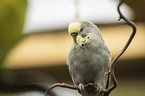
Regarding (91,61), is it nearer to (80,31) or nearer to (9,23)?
(80,31)

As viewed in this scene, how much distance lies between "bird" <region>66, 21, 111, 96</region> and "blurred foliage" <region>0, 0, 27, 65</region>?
0.78 feet

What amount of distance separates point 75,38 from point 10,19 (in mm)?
186

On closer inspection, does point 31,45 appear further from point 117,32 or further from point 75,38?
point 75,38

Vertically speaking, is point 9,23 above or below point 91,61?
above

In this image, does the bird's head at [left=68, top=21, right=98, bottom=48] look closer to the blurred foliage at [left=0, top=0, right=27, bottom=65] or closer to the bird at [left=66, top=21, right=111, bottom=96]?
the bird at [left=66, top=21, right=111, bottom=96]

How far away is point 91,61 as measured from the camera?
44 centimetres

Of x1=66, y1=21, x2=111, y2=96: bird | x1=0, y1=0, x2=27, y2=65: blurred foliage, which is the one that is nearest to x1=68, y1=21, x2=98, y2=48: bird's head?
x1=66, y1=21, x2=111, y2=96: bird

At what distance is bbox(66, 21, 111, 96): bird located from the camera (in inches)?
16.6

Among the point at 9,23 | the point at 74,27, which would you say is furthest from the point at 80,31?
the point at 9,23

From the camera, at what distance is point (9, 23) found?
0.15 m

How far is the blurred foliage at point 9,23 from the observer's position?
148mm

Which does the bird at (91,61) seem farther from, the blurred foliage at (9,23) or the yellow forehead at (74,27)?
the blurred foliage at (9,23)

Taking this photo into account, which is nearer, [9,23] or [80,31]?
[9,23]

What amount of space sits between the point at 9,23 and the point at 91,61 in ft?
0.98
